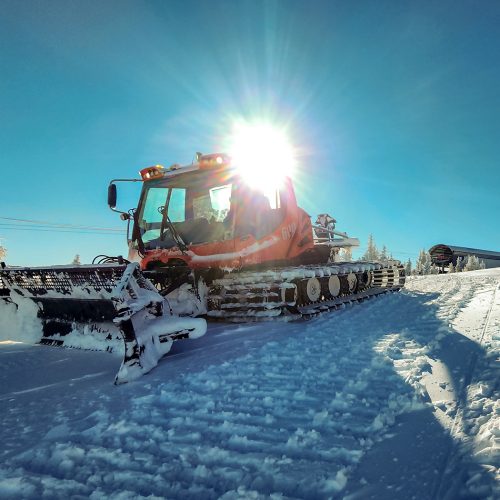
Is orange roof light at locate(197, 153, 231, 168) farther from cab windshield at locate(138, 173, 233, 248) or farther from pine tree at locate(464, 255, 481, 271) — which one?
pine tree at locate(464, 255, 481, 271)

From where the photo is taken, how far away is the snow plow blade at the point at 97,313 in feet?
11.0

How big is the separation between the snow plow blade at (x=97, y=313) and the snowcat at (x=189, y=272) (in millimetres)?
14

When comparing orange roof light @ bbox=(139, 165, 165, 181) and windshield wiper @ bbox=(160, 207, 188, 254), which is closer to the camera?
windshield wiper @ bbox=(160, 207, 188, 254)

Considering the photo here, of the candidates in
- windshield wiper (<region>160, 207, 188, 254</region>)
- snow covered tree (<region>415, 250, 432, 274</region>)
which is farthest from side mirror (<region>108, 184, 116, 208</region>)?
snow covered tree (<region>415, 250, 432, 274</region>)

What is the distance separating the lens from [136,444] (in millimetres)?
1915

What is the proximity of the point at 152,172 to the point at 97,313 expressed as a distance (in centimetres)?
335

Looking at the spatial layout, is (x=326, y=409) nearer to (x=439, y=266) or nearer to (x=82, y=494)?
(x=82, y=494)

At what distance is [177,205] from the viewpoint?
22.0 ft

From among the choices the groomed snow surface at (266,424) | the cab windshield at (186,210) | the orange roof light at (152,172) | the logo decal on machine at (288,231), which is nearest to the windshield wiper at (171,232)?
the cab windshield at (186,210)

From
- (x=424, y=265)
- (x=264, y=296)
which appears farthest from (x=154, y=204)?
(x=424, y=265)

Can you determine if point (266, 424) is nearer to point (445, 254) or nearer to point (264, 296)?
point (264, 296)

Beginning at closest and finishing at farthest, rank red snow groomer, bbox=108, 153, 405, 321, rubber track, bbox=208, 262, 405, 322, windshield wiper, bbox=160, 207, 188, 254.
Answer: rubber track, bbox=208, 262, 405, 322, red snow groomer, bbox=108, 153, 405, 321, windshield wiper, bbox=160, 207, 188, 254

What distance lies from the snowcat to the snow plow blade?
1 cm

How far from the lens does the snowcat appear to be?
12.8 ft
